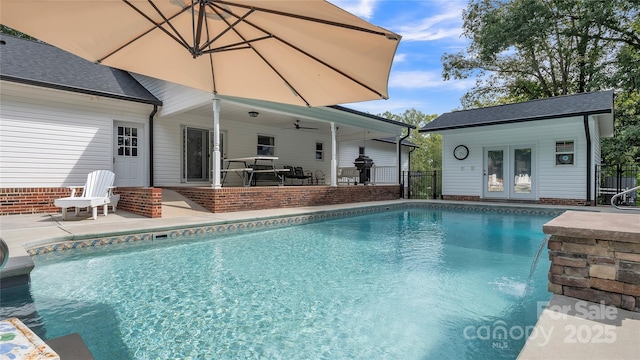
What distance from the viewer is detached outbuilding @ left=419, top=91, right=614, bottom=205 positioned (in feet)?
32.5

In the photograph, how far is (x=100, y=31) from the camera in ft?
10.2

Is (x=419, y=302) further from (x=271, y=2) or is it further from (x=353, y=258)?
(x=271, y=2)

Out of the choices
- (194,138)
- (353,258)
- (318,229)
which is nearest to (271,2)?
(353,258)

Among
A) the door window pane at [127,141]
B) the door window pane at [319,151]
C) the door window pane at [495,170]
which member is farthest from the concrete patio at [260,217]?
the door window pane at [495,170]

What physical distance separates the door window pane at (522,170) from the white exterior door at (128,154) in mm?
12476

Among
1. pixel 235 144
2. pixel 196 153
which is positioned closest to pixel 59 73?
pixel 196 153

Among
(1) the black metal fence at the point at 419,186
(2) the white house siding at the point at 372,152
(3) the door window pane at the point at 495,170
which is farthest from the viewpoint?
(2) the white house siding at the point at 372,152

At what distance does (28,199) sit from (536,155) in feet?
48.1

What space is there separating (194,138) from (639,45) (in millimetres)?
19822

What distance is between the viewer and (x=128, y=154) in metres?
8.72

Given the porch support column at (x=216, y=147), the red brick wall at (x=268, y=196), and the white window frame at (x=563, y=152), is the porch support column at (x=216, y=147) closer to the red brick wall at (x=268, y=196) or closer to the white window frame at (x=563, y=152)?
the red brick wall at (x=268, y=196)

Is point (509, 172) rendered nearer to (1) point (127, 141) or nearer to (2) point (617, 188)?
(2) point (617, 188)

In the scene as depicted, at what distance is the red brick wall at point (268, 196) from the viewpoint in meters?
7.40

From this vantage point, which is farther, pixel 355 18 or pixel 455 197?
pixel 455 197
